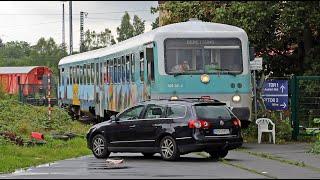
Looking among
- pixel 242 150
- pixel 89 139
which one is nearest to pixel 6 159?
pixel 89 139

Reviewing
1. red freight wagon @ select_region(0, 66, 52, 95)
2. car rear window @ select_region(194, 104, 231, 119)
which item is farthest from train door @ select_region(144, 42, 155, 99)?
red freight wagon @ select_region(0, 66, 52, 95)

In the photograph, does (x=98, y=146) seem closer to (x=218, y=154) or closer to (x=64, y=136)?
(x=218, y=154)

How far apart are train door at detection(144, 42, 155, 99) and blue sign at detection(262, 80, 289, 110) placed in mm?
4690

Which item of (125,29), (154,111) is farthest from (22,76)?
(154,111)

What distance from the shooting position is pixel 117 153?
20344 mm

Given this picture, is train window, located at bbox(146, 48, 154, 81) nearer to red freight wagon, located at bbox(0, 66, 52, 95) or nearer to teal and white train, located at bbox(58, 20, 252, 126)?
teal and white train, located at bbox(58, 20, 252, 126)

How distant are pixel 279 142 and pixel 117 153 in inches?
250

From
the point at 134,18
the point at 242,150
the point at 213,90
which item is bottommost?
the point at 242,150

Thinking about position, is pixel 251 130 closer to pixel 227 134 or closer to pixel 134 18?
pixel 227 134

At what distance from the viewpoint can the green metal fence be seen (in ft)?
81.3

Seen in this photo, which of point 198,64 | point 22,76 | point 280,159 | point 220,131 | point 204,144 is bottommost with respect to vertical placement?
point 280,159

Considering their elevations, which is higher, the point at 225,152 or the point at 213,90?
the point at 213,90

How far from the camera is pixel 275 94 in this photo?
25.1 metres

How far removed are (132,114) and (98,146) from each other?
1.26 metres
